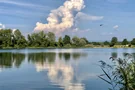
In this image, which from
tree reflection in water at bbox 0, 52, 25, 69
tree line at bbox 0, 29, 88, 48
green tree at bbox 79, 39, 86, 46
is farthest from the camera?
green tree at bbox 79, 39, 86, 46

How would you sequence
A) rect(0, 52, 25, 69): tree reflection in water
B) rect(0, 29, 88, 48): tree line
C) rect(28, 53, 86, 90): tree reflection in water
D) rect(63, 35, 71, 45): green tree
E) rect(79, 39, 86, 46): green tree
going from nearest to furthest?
rect(28, 53, 86, 90): tree reflection in water, rect(0, 52, 25, 69): tree reflection in water, rect(0, 29, 88, 48): tree line, rect(63, 35, 71, 45): green tree, rect(79, 39, 86, 46): green tree

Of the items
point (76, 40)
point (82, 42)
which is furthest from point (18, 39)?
point (82, 42)

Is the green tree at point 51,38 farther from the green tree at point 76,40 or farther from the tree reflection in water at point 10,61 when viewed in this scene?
the tree reflection in water at point 10,61

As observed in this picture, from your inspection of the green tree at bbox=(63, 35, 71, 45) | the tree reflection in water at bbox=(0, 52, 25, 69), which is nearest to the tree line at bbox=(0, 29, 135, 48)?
the green tree at bbox=(63, 35, 71, 45)

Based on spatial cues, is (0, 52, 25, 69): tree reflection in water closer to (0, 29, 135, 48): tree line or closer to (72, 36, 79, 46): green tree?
(0, 29, 135, 48): tree line

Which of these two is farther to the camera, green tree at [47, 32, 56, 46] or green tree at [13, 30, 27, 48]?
green tree at [47, 32, 56, 46]

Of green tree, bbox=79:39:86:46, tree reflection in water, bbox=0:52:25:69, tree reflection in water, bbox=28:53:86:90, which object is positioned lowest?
A: tree reflection in water, bbox=0:52:25:69

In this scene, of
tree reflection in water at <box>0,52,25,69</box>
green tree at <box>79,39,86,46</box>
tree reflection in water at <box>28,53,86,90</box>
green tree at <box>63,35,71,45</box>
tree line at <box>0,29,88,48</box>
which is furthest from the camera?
green tree at <box>79,39,86,46</box>

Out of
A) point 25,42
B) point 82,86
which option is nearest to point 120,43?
point 25,42

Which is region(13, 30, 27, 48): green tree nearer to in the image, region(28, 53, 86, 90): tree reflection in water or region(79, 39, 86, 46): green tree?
region(79, 39, 86, 46): green tree

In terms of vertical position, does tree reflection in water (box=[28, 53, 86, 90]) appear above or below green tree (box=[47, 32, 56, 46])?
below

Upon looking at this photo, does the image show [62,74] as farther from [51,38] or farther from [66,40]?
[66,40]

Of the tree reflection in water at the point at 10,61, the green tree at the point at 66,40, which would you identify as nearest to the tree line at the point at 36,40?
the green tree at the point at 66,40

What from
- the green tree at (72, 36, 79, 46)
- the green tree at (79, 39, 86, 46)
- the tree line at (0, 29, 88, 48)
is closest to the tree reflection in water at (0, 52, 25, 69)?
the tree line at (0, 29, 88, 48)
